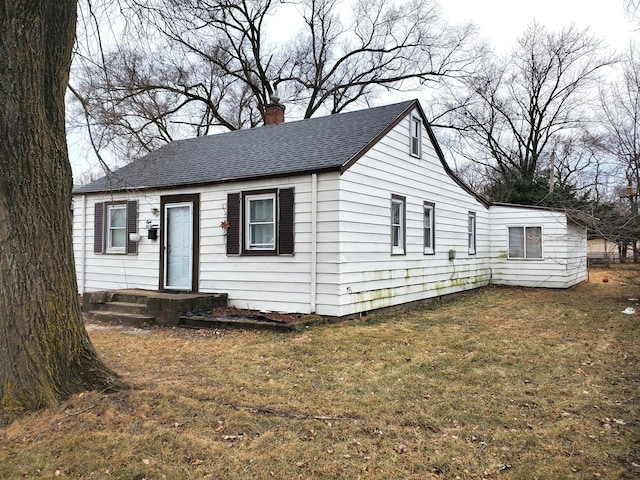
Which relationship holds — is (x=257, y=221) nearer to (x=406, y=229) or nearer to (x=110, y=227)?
(x=406, y=229)

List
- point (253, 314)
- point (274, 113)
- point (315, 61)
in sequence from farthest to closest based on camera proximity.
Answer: point (315, 61)
point (274, 113)
point (253, 314)

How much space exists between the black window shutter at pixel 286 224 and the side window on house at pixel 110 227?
456 cm

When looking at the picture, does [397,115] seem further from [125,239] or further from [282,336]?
[125,239]

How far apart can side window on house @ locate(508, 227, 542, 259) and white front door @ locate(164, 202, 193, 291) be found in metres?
10.7

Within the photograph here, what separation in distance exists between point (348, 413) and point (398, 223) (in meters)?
6.80

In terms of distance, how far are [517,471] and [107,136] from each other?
22.3ft

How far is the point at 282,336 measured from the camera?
7320mm

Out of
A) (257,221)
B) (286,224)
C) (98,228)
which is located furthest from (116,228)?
(286,224)

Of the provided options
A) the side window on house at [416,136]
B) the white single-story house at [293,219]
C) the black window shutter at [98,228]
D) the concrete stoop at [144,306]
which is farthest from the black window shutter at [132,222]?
the side window on house at [416,136]

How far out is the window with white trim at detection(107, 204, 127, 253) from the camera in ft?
36.9

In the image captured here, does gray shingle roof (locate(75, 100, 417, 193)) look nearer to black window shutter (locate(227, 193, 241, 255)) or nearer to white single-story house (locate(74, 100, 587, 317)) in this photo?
white single-story house (locate(74, 100, 587, 317))

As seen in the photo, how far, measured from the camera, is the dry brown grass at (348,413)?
3.09m

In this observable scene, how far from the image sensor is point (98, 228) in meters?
11.5

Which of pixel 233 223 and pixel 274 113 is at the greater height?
pixel 274 113
